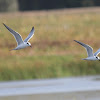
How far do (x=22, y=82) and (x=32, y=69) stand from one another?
2086mm

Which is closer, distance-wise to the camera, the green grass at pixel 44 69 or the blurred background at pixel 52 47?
the green grass at pixel 44 69

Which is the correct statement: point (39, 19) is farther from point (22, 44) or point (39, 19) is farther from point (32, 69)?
point (22, 44)

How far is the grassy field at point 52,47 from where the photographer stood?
22.1 m

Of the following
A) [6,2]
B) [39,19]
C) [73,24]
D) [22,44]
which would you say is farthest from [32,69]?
[6,2]

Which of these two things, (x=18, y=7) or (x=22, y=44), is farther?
(x=18, y=7)

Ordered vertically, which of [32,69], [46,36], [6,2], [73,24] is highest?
[6,2]

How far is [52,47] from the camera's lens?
29.0 m

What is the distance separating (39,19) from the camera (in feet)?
142

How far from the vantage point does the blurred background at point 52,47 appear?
2212 centimetres

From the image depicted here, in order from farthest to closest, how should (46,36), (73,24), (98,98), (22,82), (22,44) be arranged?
(73,24)
(46,36)
(22,82)
(98,98)
(22,44)

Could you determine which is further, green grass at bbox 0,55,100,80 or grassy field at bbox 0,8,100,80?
grassy field at bbox 0,8,100,80

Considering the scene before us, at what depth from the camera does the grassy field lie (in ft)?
72.6

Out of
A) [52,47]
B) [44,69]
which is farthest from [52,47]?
[44,69]

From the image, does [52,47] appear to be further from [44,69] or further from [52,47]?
[44,69]
